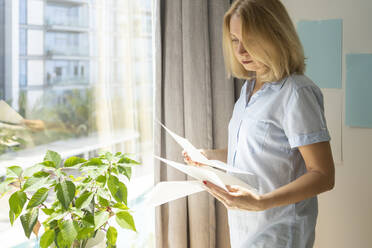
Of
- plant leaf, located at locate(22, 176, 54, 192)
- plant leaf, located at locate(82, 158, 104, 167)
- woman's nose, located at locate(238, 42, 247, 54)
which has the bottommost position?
plant leaf, located at locate(22, 176, 54, 192)

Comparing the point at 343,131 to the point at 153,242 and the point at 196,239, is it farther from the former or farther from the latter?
the point at 153,242

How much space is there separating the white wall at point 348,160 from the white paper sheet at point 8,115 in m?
1.35

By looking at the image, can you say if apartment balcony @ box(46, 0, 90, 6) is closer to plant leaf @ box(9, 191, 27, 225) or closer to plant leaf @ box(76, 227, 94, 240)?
plant leaf @ box(9, 191, 27, 225)

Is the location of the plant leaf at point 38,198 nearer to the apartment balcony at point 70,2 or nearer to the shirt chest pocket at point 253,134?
the shirt chest pocket at point 253,134

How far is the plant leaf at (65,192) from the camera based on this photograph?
0.94 m

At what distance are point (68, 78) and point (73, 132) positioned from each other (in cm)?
21

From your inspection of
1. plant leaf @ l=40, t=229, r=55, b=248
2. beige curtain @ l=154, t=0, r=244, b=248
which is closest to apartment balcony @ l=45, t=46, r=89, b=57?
beige curtain @ l=154, t=0, r=244, b=248

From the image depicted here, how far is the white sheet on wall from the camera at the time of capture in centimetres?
171

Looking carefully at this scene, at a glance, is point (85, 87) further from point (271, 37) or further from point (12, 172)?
point (271, 37)

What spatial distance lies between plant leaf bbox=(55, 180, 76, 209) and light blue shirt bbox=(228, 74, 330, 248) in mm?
491

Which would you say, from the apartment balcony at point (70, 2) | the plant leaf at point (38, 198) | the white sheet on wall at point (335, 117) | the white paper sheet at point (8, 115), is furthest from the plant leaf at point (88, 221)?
the white sheet on wall at point (335, 117)

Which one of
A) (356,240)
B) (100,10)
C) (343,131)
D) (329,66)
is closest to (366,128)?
(343,131)

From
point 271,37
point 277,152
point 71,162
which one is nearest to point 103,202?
point 71,162

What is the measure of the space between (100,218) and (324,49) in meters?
1.31
